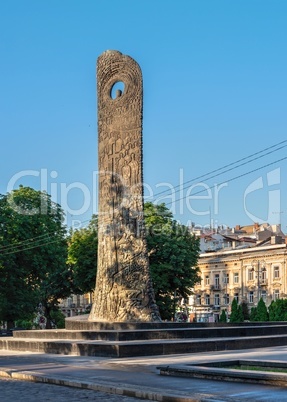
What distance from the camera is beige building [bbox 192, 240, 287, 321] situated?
87.4 meters

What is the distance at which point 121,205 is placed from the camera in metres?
28.3

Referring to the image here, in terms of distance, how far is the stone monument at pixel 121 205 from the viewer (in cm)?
2752

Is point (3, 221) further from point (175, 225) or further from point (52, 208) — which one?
point (175, 225)

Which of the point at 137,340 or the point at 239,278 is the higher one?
the point at 239,278

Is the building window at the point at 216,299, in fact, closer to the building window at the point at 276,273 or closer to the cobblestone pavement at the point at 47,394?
the building window at the point at 276,273

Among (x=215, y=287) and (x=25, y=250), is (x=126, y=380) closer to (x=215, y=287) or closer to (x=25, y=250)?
(x=25, y=250)

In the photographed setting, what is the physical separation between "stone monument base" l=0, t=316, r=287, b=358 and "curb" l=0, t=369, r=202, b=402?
410 cm

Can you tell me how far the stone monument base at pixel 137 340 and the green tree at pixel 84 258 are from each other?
2554 centimetres

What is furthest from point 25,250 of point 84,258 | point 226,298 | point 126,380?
point 226,298

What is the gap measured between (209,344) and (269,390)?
9203 millimetres

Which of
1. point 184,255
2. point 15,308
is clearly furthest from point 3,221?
point 184,255

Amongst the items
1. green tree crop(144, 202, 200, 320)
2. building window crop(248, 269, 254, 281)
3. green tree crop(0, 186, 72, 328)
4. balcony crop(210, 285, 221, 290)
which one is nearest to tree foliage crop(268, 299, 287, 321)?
green tree crop(144, 202, 200, 320)

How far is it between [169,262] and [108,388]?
1619 inches

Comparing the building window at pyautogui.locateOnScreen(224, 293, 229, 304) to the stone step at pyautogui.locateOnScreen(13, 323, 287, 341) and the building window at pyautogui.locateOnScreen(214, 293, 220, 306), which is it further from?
the stone step at pyautogui.locateOnScreen(13, 323, 287, 341)
